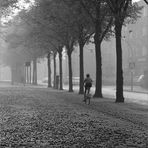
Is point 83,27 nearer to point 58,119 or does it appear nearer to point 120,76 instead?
point 120,76

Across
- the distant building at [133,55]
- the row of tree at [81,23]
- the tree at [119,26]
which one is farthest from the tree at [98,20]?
the distant building at [133,55]

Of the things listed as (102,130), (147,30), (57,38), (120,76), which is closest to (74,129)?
(102,130)

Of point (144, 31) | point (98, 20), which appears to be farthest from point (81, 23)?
point (144, 31)

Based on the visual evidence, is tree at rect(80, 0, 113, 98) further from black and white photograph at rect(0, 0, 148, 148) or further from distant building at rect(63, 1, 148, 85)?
distant building at rect(63, 1, 148, 85)

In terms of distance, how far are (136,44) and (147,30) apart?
3.97m

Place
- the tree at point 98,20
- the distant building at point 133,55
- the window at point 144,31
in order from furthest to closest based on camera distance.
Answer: the window at point 144,31
the distant building at point 133,55
the tree at point 98,20

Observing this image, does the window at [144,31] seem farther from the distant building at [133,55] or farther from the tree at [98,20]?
the tree at [98,20]

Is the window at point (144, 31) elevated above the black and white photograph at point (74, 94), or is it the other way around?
the window at point (144, 31)

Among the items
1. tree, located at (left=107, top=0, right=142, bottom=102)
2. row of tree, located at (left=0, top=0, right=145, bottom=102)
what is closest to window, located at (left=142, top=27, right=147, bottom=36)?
row of tree, located at (left=0, top=0, right=145, bottom=102)

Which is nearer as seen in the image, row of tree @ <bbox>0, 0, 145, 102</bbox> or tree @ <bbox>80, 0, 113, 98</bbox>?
row of tree @ <bbox>0, 0, 145, 102</bbox>

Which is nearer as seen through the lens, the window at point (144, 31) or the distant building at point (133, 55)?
the distant building at point (133, 55)

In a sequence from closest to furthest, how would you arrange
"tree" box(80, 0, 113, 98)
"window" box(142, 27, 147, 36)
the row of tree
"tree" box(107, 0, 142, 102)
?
"tree" box(107, 0, 142, 102) → the row of tree → "tree" box(80, 0, 113, 98) → "window" box(142, 27, 147, 36)

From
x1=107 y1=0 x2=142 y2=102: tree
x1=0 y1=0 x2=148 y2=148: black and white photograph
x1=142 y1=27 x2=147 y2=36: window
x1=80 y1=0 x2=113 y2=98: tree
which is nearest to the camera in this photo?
x1=0 y1=0 x2=148 y2=148: black and white photograph

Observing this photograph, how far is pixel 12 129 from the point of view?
37.4ft
